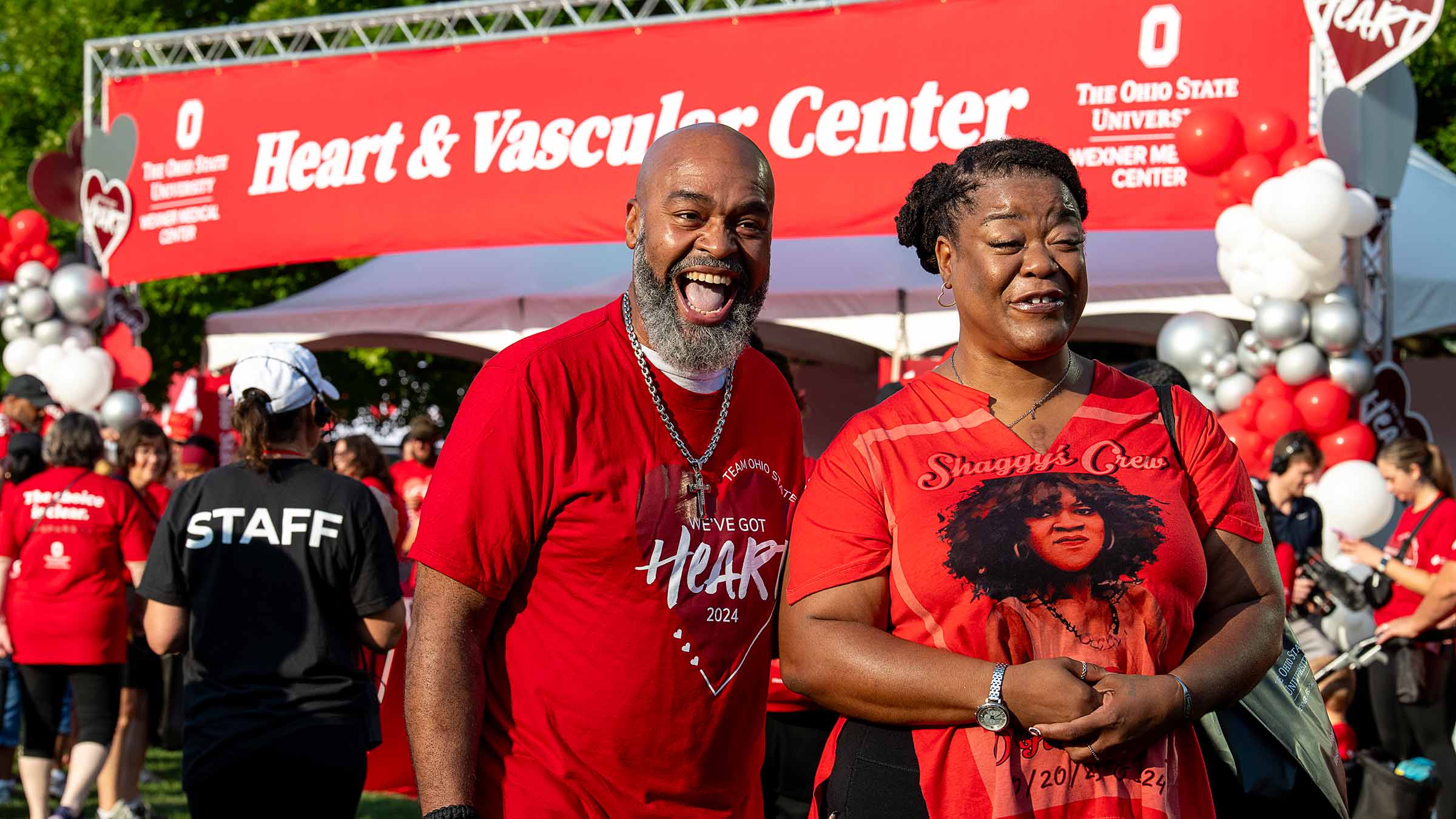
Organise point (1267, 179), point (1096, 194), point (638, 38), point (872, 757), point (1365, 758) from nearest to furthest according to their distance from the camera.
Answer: point (872, 757) < point (1365, 758) < point (1267, 179) < point (1096, 194) < point (638, 38)

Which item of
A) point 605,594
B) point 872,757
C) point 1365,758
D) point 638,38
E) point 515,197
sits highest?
point 638,38

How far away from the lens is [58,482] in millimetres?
6613

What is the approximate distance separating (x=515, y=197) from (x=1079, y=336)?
443cm

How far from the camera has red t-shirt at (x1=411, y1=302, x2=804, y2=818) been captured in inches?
98.2

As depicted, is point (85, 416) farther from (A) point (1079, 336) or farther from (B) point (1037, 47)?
(A) point (1079, 336)

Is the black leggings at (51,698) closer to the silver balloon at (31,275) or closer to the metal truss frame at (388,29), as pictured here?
the metal truss frame at (388,29)

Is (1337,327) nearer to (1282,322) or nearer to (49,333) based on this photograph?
(1282,322)

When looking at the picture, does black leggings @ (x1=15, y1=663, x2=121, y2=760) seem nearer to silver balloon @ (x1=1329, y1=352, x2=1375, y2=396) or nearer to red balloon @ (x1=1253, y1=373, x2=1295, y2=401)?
red balloon @ (x1=1253, y1=373, x2=1295, y2=401)

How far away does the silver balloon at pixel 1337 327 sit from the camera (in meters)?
7.94

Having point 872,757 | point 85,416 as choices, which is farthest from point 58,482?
point 872,757

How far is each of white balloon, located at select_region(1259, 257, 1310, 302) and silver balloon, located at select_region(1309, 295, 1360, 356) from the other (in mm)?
151

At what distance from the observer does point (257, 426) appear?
424 cm

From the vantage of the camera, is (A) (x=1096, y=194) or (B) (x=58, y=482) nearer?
(B) (x=58, y=482)

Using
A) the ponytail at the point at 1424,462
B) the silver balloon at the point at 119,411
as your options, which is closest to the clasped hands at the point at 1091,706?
the ponytail at the point at 1424,462
